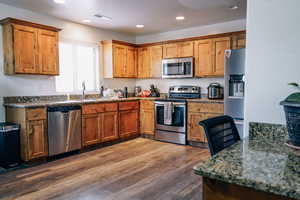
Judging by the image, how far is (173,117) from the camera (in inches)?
186

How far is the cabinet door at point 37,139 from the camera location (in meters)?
3.36

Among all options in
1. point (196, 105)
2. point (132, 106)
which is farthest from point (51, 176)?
point (196, 105)

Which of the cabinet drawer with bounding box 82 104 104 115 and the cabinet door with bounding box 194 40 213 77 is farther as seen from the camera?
the cabinet door with bounding box 194 40 213 77

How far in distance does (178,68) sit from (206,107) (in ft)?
3.88

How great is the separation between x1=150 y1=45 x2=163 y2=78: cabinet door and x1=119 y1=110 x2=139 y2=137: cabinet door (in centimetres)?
105

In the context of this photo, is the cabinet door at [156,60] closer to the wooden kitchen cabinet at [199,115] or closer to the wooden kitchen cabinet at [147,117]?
the wooden kitchen cabinet at [147,117]

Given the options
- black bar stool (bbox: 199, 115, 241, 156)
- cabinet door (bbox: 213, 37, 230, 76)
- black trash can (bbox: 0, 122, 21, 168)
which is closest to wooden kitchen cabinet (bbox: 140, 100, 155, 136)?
cabinet door (bbox: 213, 37, 230, 76)

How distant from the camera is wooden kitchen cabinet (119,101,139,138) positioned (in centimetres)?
485

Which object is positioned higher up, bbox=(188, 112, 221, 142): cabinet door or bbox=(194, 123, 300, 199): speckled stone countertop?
bbox=(194, 123, 300, 199): speckled stone countertop

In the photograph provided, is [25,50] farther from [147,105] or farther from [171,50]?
[171,50]

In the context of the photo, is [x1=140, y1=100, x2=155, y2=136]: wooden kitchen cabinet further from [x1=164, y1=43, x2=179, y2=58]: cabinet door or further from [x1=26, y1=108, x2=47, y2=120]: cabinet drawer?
[x1=26, y1=108, x2=47, y2=120]: cabinet drawer

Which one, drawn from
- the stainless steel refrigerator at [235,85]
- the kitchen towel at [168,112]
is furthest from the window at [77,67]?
the stainless steel refrigerator at [235,85]

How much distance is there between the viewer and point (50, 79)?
4266mm

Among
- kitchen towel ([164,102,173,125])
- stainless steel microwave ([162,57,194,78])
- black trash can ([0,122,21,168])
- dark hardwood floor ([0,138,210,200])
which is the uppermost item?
stainless steel microwave ([162,57,194,78])
